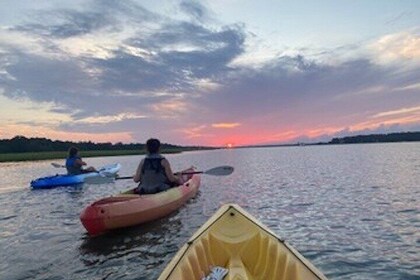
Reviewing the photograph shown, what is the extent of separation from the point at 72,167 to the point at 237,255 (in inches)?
682

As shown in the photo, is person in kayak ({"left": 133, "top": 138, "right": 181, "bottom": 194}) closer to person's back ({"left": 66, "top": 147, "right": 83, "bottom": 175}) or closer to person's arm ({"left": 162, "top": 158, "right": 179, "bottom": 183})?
person's arm ({"left": 162, "top": 158, "right": 179, "bottom": 183})

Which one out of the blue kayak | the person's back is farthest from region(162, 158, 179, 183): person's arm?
the person's back

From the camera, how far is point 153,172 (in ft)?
37.6

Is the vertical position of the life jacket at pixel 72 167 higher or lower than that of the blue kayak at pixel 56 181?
higher

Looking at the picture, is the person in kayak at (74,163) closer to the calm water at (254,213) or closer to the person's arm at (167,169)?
the calm water at (254,213)

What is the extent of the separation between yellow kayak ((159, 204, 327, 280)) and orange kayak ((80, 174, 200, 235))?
3.44m

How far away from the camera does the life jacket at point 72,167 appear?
21.2 metres

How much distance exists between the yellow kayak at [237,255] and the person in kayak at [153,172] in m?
4.47

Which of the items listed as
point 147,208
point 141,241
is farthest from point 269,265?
point 147,208

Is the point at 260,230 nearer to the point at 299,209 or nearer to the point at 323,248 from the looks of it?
the point at 323,248

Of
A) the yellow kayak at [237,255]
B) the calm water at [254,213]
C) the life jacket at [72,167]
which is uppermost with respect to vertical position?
the life jacket at [72,167]

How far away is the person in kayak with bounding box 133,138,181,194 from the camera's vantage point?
36.4 feet

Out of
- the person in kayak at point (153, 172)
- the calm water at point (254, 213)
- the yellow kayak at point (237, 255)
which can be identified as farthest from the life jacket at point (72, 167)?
the yellow kayak at point (237, 255)

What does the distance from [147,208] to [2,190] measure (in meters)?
15.1
